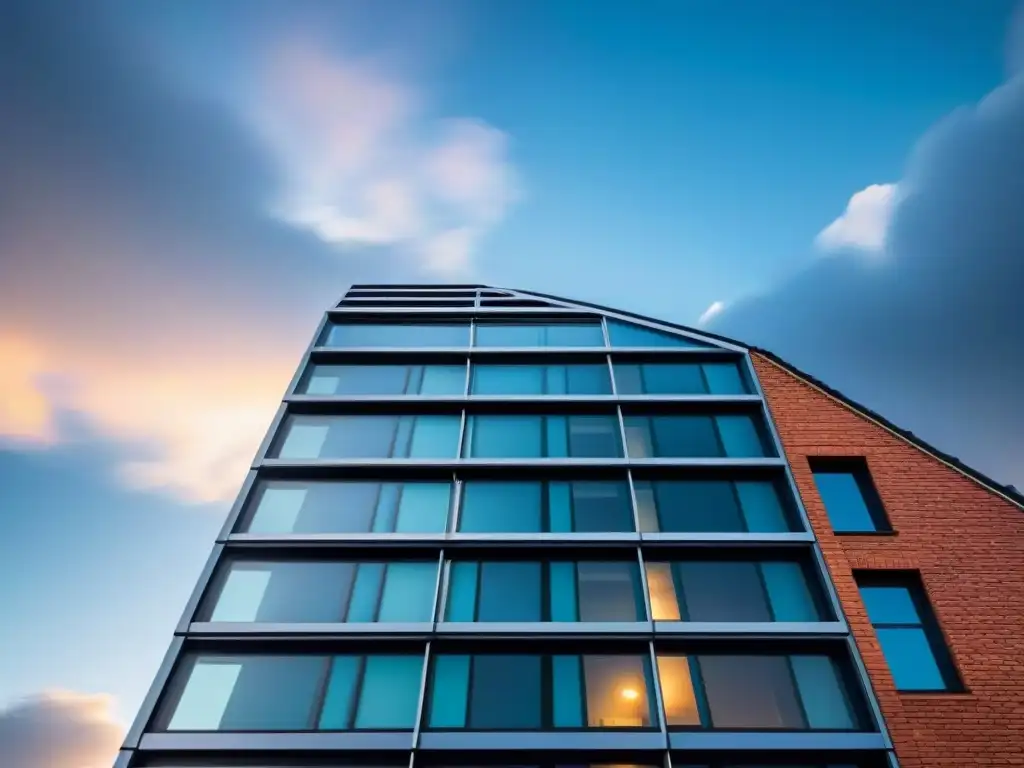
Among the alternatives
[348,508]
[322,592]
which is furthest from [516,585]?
[348,508]

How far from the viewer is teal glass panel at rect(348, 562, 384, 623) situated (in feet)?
51.5

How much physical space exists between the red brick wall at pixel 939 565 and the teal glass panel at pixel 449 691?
905 centimetres

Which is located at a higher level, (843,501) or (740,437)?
(740,437)

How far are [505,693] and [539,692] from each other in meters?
0.77

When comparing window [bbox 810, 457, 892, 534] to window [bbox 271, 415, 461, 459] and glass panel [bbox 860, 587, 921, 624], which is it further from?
window [bbox 271, 415, 461, 459]

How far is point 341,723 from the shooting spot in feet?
44.9

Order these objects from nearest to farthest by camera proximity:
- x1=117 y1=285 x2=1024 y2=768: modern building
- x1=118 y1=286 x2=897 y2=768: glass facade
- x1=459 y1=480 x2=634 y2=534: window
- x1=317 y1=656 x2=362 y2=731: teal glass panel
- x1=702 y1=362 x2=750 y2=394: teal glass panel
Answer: x1=117 y1=285 x2=1024 y2=768: modern building → x1=118 y1=286 x2=897 y2=768: glass facade → x1=317 y1=656 x2=362 y2=731: teal glass panel → x1=459 y1=480 x2=634 y2=534: window → x1=702 y1=362 x2=750 y2=394: teal glass panel

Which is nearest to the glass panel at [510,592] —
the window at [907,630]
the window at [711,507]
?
the window at [711,507]

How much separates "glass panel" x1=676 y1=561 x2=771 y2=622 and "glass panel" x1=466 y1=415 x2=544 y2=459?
597 cm

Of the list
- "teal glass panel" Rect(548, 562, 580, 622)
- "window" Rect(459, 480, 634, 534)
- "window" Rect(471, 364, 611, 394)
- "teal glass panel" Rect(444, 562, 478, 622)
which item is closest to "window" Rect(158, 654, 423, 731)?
"teal glass panel" Rect(444, 562, 478, 622)

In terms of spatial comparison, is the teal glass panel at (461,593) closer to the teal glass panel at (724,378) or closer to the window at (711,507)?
the window at (711,507)

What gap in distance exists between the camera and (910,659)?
47.6ft

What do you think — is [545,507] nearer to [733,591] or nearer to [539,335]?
[733,591]

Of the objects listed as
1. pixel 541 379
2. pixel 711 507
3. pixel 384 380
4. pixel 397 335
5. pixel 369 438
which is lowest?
pixel 711 507
